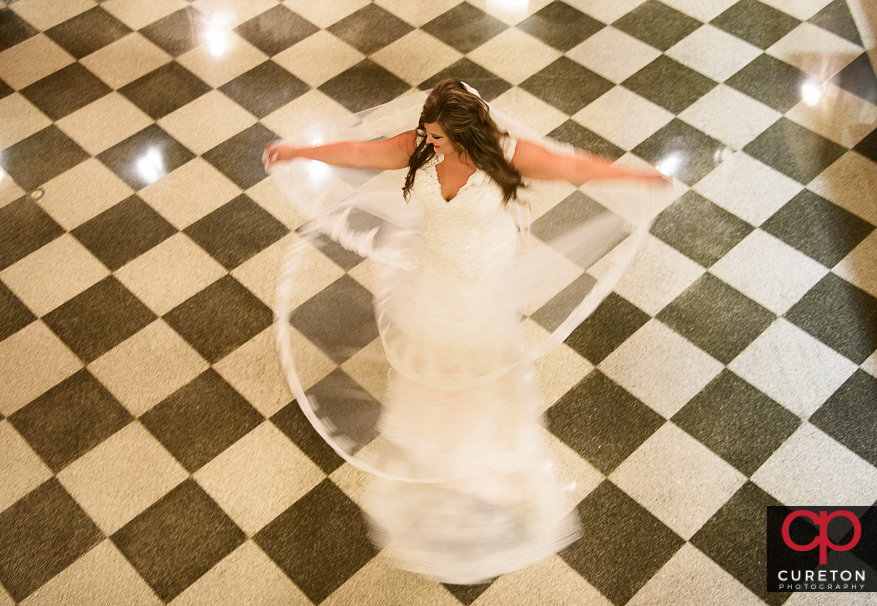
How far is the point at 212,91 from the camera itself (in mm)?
4137

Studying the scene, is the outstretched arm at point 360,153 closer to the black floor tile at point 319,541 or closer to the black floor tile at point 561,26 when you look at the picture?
the black floor tile at point 319,541

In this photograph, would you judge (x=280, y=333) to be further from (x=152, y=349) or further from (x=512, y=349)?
(x=512, y=349)

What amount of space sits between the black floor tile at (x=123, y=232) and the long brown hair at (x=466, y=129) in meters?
1.74

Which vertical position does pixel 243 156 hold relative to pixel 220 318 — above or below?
above

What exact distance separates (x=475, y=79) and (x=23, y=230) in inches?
94.4

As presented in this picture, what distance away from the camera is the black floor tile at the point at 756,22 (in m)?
4.32

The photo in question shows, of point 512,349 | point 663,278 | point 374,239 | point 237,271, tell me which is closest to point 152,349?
point 237,271

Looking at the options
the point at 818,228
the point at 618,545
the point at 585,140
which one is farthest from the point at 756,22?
the point at 618,545

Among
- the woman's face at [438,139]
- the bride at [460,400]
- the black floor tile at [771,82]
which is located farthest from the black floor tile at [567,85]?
the woman's face at [438,139]

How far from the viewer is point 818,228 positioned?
3.44 metres

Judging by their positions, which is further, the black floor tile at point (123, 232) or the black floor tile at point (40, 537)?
the black floor tile at point (123, 232)

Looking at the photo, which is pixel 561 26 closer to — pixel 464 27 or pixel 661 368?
pixel 464 27

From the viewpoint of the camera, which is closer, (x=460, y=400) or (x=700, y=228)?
(x=460, y=400)

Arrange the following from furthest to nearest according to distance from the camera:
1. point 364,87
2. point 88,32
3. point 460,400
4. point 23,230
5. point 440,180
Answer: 1. point 88,32
2. point 364,87
3. point 23,230
4. point 460,400
5. point 440,180
